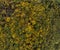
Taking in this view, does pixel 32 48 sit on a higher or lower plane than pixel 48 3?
lower

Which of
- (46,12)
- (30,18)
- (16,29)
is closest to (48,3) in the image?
(46,12)

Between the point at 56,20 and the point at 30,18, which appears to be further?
the point at 56,20

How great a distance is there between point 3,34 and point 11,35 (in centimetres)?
12

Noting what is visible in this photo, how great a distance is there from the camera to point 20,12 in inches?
152

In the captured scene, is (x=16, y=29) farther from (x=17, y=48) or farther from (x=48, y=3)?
(x=48, y=3)

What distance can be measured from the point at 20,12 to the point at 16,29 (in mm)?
275

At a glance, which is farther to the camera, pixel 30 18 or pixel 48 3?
pixel 48 3

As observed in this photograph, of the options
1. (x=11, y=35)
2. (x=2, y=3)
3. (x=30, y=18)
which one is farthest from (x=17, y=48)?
(x=2, y=3)

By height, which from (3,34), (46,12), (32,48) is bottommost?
(32,48)

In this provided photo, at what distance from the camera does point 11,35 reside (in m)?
3.83

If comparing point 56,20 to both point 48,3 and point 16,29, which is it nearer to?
point 48,3

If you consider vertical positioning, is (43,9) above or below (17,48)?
above

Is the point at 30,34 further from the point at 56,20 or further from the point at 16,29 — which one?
the point at 56,20

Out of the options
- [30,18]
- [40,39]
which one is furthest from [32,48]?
[30,18]
